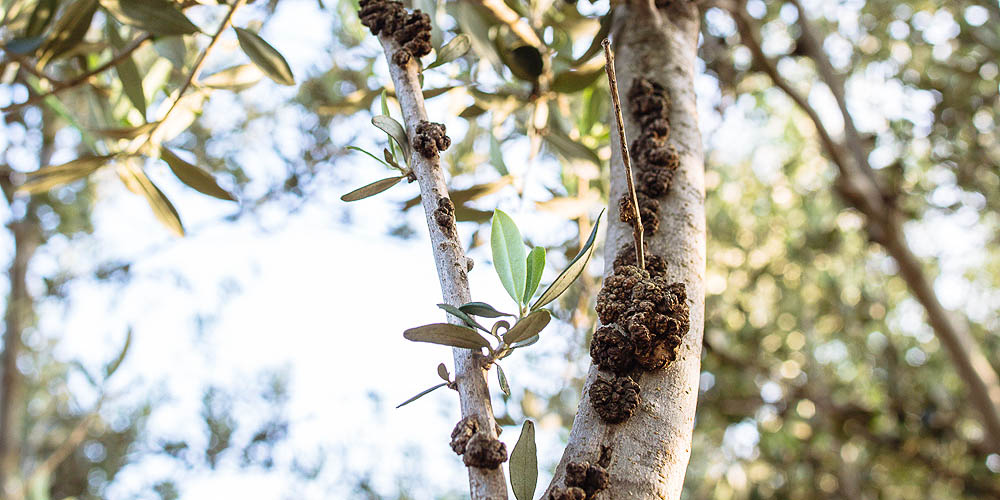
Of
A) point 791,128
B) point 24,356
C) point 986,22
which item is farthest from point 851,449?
point 24,356

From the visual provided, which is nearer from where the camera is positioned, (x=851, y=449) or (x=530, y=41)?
(x=530, y=41)

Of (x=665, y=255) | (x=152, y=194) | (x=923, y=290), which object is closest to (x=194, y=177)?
(x=152, y=194)

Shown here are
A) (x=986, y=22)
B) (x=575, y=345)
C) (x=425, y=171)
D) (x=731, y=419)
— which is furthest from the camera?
(x=731, y=419)

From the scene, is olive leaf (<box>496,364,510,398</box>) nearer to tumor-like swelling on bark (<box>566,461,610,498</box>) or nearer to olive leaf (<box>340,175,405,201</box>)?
tumor-like swelling on bark (<box>566,461,610,498</box>)

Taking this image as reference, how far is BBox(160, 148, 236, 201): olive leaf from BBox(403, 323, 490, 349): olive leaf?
54cm

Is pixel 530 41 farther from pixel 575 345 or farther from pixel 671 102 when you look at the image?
pixel 575 345

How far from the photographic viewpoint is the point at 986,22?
2178 mm

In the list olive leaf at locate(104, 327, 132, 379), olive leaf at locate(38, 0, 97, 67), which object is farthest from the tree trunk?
olive leaf at locate(38, 0, 97, 67)

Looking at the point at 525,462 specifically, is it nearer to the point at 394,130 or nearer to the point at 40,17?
the point at 394,130

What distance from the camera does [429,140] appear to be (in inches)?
26.1

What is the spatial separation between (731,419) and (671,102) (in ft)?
7.21

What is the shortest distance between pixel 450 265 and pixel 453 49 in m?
0.36

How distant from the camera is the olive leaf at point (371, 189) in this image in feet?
2.32

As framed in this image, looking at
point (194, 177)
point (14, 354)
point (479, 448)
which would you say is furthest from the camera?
point (14, 354)
